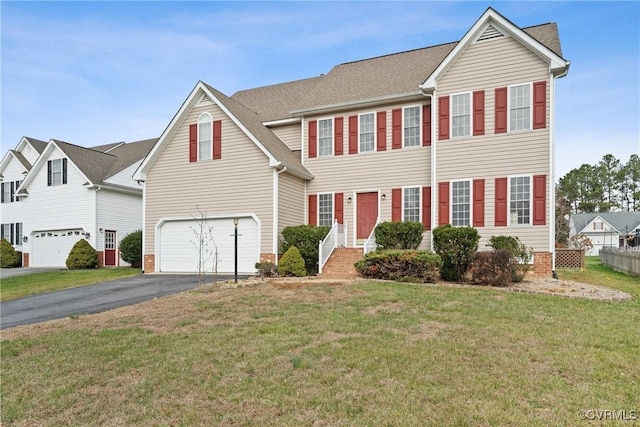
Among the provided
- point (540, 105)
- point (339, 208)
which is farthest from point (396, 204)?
point (540, 105)

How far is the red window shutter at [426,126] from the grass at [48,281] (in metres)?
13.7

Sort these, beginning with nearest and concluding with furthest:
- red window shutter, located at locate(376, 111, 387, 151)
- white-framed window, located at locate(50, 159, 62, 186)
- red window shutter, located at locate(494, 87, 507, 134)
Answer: red window shutter, located at locate(494, 87, 507, 134)
red window shutter, located at locate(376, 111, 387, 151)
white-framed window, located at locate(50, 159, 62, 186)

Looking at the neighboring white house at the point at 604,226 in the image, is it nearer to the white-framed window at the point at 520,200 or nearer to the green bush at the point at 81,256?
the white-framed window at the point at 520,200

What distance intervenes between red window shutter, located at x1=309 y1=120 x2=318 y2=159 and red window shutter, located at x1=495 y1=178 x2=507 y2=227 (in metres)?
7.48

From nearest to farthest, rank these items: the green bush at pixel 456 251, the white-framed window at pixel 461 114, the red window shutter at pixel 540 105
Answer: the green bush at pixel 456 251 < the red window shutter at pixel 540 105 < the white-framed window at pixel 461 114

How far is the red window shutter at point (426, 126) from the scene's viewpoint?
16484 mm

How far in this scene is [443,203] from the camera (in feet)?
51.0

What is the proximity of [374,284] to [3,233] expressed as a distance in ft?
88.8

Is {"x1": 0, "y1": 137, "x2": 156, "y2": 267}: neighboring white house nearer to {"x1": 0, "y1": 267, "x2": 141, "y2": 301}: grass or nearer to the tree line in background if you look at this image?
{"x1": 0, "y1": 267, "x2": 141, "y2": 301}: grass

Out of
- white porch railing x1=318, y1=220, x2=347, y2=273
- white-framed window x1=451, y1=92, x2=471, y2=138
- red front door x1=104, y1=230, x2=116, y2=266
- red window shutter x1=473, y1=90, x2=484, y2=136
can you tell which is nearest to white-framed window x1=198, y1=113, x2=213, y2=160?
white porch railing x1=318, y1=220, x2=347, y2=273

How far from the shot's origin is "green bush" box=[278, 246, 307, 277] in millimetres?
14750
